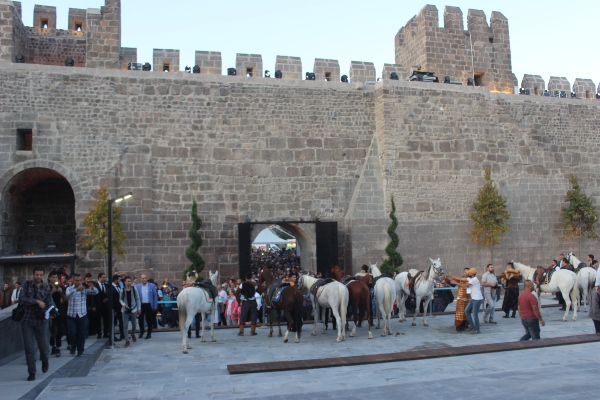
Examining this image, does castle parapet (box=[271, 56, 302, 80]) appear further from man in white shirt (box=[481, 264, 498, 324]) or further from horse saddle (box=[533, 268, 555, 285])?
horse saddle (box=[533, 268, 555, 285])

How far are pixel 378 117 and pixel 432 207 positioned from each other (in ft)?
9.70

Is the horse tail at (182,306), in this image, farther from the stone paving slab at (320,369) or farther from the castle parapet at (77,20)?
the castle parapet at (77,20)

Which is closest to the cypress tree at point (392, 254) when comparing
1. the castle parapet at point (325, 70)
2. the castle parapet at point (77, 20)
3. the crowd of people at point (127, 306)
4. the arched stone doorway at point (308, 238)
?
the crowd of people at point (127, 306)

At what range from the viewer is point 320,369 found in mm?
7152

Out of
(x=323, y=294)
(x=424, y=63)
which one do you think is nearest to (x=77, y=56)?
(x=424, y=63)

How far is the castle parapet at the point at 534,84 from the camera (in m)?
18.5

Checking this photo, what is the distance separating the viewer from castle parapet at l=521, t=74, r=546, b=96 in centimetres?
1855

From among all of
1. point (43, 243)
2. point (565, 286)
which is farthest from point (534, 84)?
point (43, 243)

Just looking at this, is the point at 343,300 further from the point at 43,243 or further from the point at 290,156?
the point at 43,243

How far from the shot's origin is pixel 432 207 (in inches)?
644

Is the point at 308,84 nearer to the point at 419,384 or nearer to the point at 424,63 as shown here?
the point at 424,63

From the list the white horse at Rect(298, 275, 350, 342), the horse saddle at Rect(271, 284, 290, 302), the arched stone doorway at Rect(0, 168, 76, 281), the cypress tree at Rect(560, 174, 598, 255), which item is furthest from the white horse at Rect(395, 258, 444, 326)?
the arched stone doorway at Rect(0, 168, 76, 281)

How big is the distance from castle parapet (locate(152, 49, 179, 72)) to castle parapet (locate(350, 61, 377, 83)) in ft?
16.1

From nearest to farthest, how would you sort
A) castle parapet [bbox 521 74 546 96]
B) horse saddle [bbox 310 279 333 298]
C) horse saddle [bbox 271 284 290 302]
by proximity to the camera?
horse saddle [bbox 271 284 290 302]
horse saddle [bbox 310 279 333 298]
castle parapet [bbox 521 74 546 96]
